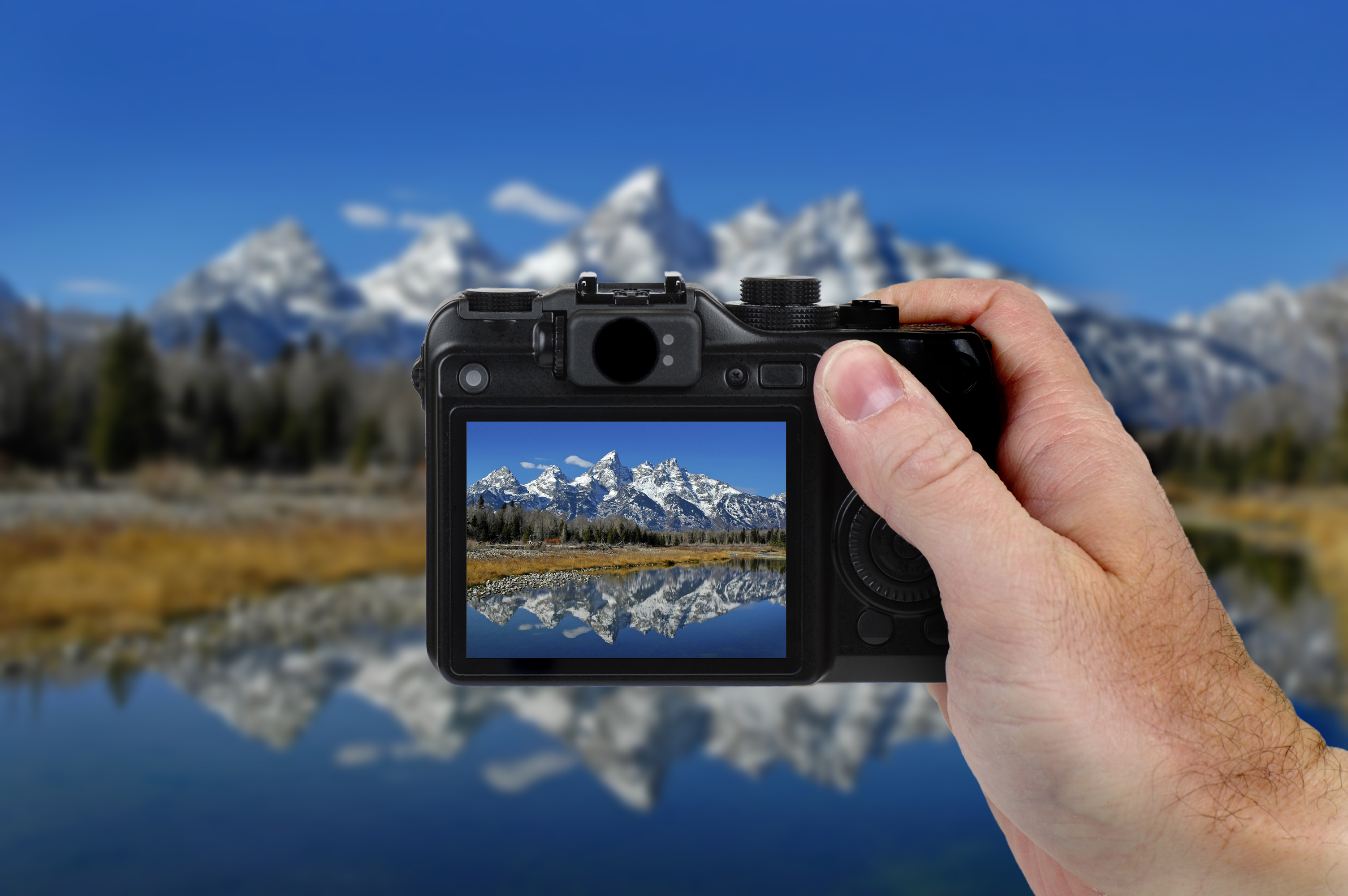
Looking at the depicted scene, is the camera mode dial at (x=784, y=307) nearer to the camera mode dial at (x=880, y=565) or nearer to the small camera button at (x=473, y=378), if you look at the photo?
the camera mode dial at (x=880, y=565)

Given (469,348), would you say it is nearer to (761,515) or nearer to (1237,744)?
(761,515)

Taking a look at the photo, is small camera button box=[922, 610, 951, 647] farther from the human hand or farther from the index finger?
the index finger

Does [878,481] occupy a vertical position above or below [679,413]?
below

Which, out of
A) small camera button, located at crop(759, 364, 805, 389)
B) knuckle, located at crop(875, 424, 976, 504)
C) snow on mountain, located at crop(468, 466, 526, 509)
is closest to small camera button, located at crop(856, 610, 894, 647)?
knuckle, located at crop(875, 424, 976, 504)

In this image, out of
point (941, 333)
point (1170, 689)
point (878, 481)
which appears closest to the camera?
point (1170, 689)

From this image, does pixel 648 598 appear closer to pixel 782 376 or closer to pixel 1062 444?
pixel 782 376

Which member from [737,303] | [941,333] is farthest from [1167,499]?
[737,303]

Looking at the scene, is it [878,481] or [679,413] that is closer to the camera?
[878,481]
